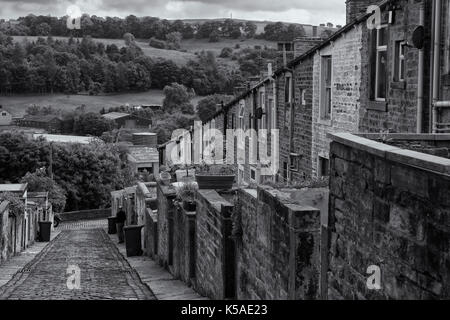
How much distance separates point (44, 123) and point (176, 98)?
64.6ft

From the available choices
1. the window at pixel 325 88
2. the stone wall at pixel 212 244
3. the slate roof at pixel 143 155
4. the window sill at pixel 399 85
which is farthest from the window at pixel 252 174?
the slate roof at pixel 143 155

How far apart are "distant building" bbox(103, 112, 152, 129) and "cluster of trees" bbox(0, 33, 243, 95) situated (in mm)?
7549

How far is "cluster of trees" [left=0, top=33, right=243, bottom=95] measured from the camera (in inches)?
4176

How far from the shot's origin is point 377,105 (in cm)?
1450

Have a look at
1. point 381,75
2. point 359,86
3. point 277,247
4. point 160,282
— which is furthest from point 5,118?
point 277,247

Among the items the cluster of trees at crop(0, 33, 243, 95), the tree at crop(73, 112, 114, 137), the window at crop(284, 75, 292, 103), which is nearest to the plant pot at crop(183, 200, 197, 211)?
the window at crop(284, 75, 292, 103)

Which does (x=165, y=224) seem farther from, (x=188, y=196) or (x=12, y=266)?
(x=12, y=266)

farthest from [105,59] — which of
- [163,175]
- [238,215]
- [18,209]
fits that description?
[238,215]

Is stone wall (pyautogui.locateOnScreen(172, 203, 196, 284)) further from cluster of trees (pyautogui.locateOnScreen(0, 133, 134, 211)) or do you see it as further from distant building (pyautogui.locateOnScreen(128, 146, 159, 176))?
distant building (pyautogui.locateOnScreen(128, 146, 159, 176))

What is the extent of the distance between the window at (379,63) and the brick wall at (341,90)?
0.76 m

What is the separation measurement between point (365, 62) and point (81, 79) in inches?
4017
